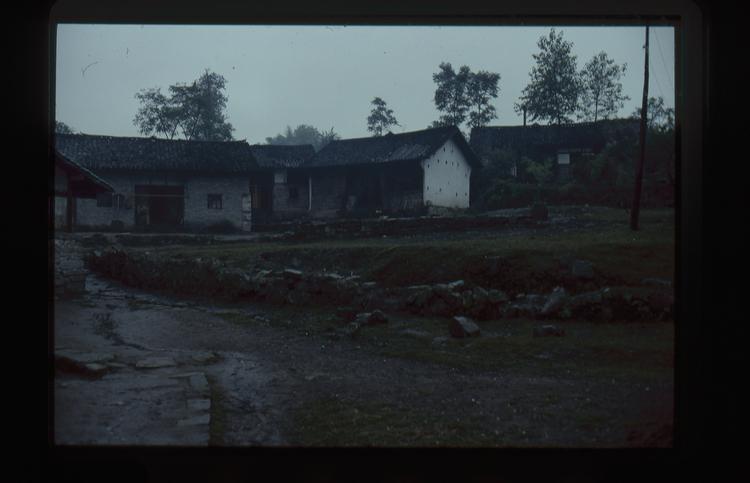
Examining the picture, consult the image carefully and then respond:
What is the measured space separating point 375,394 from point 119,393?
144 cm

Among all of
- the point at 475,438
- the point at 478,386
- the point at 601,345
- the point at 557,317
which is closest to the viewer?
→ the point at 475,438

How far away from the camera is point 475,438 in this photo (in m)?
3.05

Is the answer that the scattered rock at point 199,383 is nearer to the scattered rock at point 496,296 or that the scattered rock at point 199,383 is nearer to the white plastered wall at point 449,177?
the scattered rock at point 496,296

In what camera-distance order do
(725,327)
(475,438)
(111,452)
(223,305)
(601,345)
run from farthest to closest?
1. (223,305)
2. (601,345)
3. (475,438)
4. (111,452)
5. (725,327)

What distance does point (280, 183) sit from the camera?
15.9 ft

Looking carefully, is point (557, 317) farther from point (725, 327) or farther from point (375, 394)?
point (725, 327)

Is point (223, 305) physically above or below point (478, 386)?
above

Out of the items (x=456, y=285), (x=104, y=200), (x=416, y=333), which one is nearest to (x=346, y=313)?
(x=416, y=333)

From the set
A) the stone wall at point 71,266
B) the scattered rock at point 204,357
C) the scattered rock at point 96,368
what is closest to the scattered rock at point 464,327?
the scattered rock at point 204,357

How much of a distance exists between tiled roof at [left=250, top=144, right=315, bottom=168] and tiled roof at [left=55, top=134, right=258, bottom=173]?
72 millimetres

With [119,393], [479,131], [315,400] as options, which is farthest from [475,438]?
[479,131]

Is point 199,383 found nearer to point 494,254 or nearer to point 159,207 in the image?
point 159,207

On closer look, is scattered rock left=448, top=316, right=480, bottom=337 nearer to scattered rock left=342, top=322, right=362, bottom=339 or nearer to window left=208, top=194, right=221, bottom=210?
scattered rock left=342, top=322, right=362, bottom=339

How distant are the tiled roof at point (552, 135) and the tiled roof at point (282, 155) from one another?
1348 mm
